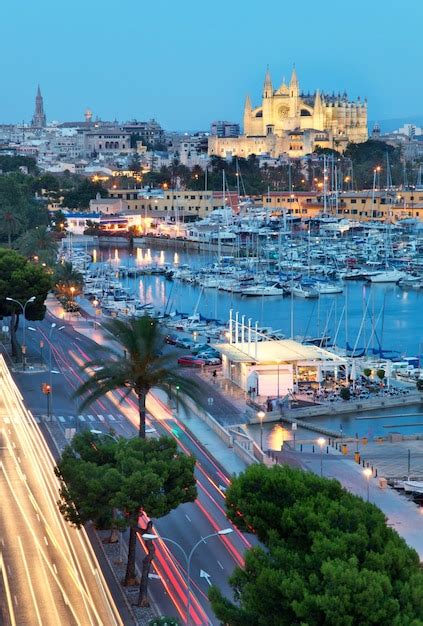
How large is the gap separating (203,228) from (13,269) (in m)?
48.0

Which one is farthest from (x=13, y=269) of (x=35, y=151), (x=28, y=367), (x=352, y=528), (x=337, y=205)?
(x=35, y=151)

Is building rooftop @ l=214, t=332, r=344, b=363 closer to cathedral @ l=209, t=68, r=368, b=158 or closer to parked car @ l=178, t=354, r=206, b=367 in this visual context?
parked car @ l=178, t=354, r=206, b=367

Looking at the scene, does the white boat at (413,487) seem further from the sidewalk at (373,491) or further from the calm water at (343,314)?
the calm water at (343,314)

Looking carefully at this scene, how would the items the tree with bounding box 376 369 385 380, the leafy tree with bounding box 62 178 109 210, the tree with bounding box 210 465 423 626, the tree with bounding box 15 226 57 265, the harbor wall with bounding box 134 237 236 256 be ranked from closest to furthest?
the tree with bounding box 210 465 423 626
the tree with bounding box 376 369 385 380
the tree with bounding box 15 226 57 265
the harbor wall with bounding box 134 237 236 256
the leafy tree with bounding box 62 178 109 210

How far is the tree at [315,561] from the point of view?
12.3m

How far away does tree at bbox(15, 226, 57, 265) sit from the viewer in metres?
51.3

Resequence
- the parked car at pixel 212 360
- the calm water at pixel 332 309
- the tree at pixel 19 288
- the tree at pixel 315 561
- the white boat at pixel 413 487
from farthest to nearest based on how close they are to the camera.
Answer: the calm water at pixel 332 309, the parked car at pixel 212 360, the tree at pixel 19 288, the white boat at pixel 413 487, the tree at pixel 315 561

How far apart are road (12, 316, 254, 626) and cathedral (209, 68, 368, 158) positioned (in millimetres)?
99076

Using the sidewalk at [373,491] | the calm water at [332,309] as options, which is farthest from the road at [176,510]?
the calm water at [332,309]

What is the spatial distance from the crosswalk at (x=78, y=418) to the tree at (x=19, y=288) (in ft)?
25.0

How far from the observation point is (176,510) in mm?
20250

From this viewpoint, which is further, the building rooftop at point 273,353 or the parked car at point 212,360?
the parked car at point 212,360

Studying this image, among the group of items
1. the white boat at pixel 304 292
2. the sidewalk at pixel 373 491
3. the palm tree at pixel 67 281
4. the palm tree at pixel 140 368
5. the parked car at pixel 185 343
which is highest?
the palm tree at pixel 140 368

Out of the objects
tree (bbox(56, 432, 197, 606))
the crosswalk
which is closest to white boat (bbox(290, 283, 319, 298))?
the crosswalk
